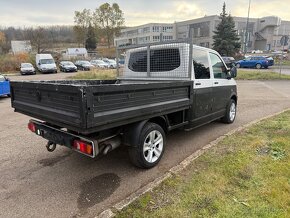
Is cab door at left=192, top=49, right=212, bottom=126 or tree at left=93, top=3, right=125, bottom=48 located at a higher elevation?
tree at left=93, top=3, right=125, bottom=48

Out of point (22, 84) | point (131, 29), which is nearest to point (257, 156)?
point (22, 84)

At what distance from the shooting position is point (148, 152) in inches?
162

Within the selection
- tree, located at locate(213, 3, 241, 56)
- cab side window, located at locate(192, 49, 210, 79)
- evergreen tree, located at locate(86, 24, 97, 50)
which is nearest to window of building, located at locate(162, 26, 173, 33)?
evergreen tree, located at locate(86, 24, 97, 50)

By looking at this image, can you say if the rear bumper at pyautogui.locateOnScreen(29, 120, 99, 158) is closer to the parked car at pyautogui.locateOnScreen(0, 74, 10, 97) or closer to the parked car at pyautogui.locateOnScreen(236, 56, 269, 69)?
the parked car at pyautogui.locateOnScreen(0, 74, 10, 97)

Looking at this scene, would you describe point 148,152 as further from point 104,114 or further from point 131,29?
point 131,29

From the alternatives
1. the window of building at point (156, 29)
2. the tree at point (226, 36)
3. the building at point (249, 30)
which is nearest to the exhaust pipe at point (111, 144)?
the tree at point (226, 36)

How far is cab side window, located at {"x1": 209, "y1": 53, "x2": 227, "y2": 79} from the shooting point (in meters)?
5.77

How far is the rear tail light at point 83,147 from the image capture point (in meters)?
3.32

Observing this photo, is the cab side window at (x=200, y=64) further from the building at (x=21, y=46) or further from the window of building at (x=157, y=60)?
the building at (x=21, y=46)

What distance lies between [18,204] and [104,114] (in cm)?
166

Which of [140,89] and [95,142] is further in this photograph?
[140,89]

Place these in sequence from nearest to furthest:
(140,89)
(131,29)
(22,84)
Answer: (140,89)
(22,84)
(131,29)

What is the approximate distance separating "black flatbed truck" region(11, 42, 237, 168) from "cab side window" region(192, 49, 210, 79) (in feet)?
0.81

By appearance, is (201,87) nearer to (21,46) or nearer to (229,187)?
(229,187)
